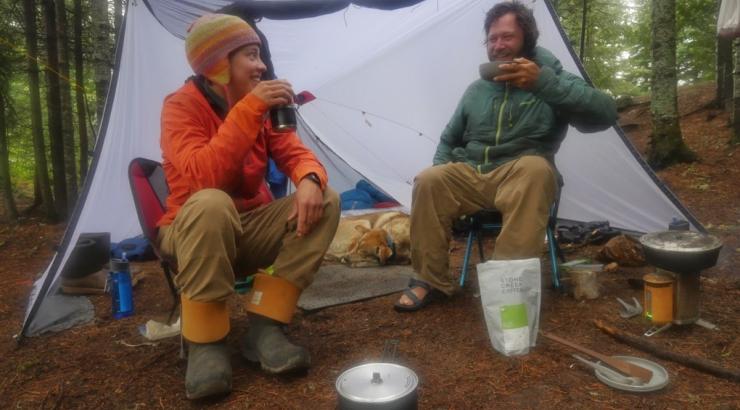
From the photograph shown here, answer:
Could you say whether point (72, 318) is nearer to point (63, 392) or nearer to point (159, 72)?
point (63, 392)

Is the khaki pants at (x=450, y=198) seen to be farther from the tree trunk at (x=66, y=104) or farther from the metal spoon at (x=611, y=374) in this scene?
the tree trunk at (x=66, y=104)

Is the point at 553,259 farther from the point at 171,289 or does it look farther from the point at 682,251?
the point at 171,289

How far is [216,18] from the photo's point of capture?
2020mm

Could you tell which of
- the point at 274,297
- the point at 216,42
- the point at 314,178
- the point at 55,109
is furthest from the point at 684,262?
the point at 55,109

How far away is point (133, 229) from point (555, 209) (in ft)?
9.79

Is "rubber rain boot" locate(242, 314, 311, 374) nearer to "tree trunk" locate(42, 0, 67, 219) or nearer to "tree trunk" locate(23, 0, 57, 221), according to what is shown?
"tree trunk" locate(42, 0, 67, 219)

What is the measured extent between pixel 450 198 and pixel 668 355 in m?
1.08

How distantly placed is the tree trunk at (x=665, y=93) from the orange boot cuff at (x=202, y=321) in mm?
5162

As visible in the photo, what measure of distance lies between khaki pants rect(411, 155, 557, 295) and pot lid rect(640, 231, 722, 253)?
0.42 meters

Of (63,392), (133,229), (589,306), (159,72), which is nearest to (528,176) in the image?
(589,306)

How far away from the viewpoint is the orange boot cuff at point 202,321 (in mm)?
1827

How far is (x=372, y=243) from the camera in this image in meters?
3.75

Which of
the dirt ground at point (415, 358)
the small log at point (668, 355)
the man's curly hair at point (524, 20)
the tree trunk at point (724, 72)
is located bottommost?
the dirt ground at point (415, 358)

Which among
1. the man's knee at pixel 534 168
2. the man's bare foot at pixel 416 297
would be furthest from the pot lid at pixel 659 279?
the man's bare foot at pixel 416 297
